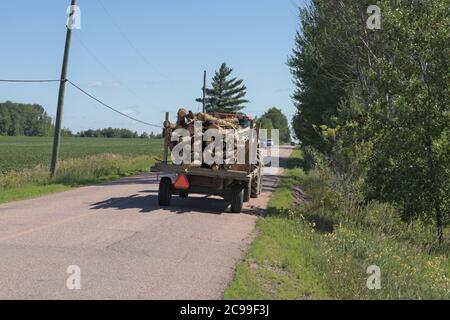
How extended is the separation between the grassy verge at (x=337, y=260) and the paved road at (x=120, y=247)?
44 cm

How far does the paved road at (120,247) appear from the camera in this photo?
659cm

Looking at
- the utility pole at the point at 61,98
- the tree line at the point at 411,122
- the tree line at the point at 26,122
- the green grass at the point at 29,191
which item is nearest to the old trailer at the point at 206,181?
the tree line at the point at 411,122

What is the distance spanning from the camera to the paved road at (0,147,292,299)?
659 centimetres

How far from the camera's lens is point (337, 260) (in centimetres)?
904

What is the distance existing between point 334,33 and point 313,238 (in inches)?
458

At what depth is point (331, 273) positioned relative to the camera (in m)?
8.27

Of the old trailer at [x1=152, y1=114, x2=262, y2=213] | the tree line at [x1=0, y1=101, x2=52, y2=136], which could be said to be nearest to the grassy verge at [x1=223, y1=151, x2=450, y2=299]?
the old trailer at [x1=152, y1=114, x2=262, y2=213]

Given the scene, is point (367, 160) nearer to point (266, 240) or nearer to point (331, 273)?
point (266, 240)

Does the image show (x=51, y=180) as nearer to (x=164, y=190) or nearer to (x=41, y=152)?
(x=164, y=190)

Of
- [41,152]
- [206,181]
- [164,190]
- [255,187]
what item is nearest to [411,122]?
[206,181]

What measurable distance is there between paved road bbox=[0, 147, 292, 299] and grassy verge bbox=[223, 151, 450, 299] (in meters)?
0.44

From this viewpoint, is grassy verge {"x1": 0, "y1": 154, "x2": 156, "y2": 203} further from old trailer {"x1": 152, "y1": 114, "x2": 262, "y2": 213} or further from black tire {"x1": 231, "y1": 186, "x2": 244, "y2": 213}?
black tire {"x1": 231, "y1": 186, "x2": 244, "y2": 213}

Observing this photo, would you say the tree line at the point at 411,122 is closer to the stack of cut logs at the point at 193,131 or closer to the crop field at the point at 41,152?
the stack of cut logs at the point at 193,131

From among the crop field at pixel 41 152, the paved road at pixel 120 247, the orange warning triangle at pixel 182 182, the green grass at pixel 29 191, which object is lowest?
the paved road at pixel 120 247
